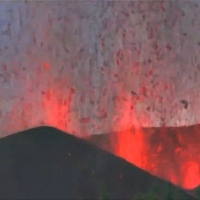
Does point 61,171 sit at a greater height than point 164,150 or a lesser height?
lesser

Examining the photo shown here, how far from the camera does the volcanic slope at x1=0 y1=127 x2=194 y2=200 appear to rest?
14.3 feet

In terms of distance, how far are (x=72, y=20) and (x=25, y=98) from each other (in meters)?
0.63

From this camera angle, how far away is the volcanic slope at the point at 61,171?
172 inches

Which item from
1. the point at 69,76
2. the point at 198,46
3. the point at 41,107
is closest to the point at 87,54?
the point at 69,76

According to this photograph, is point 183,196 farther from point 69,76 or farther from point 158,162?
point 69,76

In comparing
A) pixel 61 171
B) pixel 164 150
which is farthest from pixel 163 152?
pixel 61 171

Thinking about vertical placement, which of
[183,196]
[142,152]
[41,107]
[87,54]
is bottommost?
[183,196]

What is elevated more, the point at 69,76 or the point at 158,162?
the point at 69,76

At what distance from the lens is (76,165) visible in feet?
14.5

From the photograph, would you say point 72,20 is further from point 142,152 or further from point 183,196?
point 183,196

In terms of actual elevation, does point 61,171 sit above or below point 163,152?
below

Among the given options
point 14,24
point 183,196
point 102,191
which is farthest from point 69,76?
point 183,196

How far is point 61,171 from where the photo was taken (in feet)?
14.4

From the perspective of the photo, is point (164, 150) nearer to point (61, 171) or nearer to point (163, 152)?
point (163, 152)
